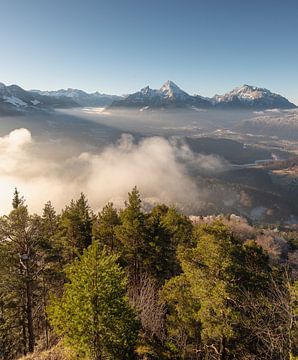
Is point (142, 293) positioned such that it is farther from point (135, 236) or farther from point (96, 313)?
point (96, 313)

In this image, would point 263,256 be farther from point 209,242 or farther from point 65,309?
point 65,309

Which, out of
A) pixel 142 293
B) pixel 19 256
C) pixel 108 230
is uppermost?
pixel 19 256

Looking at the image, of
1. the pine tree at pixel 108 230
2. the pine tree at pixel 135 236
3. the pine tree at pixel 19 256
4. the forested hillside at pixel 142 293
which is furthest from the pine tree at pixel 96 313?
the pine tree at pixel 108 230

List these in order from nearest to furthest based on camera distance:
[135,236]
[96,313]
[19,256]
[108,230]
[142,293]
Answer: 1. [96,313]
2. [19,256]
3. [142,293]
4. [135,236]
5. [108,230]

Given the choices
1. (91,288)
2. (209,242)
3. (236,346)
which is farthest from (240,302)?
(91,288)

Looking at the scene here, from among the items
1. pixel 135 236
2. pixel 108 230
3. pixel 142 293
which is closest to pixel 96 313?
pixel 142 293

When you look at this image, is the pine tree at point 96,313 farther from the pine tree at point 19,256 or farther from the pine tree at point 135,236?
the pine tree at point 135,236
